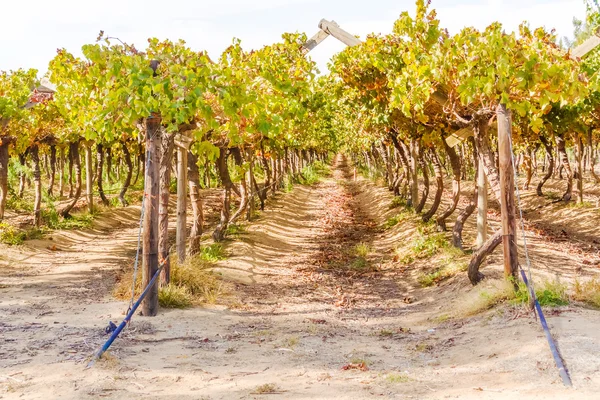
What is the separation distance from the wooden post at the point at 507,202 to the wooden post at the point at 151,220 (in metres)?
4.52

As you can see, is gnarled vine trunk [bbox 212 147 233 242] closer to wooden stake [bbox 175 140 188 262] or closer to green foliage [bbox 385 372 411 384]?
wooden stake [bbox 175 140 188 262]

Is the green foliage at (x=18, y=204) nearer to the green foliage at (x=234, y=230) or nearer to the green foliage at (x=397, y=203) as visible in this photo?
the green foliage at (x=234, y=230)

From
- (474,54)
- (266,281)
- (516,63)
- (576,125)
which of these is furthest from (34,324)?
(576,125)

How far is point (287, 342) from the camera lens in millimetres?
6180

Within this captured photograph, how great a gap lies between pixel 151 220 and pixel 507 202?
466cm

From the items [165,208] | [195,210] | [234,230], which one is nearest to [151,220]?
[165,208]

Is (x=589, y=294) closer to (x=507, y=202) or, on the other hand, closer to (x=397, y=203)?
(x=507, y=202)

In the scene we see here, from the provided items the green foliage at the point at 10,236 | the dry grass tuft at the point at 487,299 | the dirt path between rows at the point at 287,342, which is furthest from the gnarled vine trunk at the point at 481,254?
the green foliage at the point at 10,236

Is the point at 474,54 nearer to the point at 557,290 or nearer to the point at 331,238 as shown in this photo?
the point at 557,290

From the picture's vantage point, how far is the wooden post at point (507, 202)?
283 inches

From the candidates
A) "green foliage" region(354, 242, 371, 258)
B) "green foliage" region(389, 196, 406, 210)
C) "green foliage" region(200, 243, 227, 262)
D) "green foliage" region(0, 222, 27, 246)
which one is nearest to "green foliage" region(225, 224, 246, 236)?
"green foliage" region(200, 243, 227, 262)

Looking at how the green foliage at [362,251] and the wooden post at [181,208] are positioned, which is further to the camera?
the green foliage at [362,251]

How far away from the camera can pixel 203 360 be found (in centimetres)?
548

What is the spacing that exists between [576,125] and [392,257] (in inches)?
297
